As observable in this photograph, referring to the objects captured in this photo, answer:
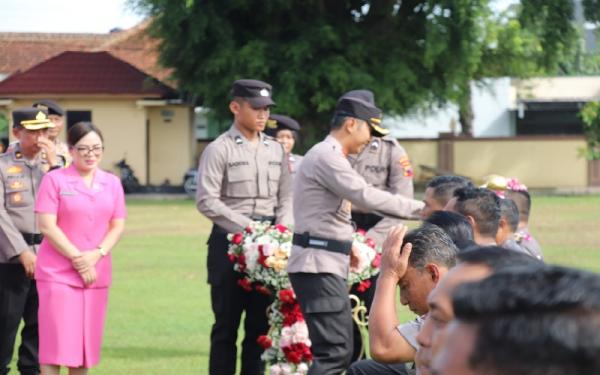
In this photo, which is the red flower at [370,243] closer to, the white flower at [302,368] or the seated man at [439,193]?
the white flower at [302,368]

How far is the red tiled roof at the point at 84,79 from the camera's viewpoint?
153 ft

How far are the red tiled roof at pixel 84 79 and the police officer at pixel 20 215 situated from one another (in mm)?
37906

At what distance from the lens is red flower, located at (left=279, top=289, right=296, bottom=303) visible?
8461 millimetres

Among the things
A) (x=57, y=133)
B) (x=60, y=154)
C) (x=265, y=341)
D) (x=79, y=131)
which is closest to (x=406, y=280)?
(x=79, y=131)

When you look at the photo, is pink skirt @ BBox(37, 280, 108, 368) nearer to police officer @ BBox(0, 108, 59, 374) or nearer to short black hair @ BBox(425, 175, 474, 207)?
police officer @ BBox(0, 108, 59, 374)

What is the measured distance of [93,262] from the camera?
8039 millimetres

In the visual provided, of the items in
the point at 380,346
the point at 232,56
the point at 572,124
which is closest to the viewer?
the point at 380,346

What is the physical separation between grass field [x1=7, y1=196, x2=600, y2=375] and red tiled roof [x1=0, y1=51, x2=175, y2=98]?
15.3 metres

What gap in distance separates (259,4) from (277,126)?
2750 cm

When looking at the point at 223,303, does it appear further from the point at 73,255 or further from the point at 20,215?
the point at 20,215

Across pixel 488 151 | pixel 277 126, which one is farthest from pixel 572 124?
pixel 277 126

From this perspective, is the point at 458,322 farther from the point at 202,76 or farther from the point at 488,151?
the point at 488,151

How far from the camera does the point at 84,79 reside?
1882 inches

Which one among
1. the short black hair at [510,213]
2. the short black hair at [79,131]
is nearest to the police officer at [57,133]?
the short black hair at [79,131]
